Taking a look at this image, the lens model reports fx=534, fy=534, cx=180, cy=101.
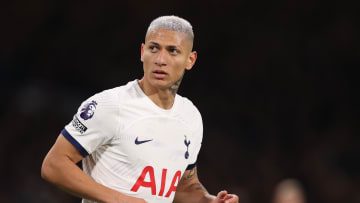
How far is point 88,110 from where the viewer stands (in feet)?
8.89

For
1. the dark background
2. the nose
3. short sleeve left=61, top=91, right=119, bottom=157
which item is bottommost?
the dark background

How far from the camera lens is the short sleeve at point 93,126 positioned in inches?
105

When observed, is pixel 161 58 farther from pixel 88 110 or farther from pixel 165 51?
pixel 88 110

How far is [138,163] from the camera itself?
284 cm

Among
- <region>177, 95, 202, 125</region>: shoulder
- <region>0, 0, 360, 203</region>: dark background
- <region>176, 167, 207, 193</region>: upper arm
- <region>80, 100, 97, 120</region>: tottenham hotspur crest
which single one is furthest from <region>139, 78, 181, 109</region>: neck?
<region>0, 0, 360, 203</region>: dark background

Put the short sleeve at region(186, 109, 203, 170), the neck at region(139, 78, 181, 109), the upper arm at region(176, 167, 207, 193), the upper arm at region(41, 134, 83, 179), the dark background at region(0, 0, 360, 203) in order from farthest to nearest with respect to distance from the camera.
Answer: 1. the dark background at region(0, 0, 360, 203)
2. the upper arm at region(176, 167, 207, 193)
3. the short sleeve at region(186, 109, 203, 170)
4. the neck at region(139, 78, 181, 109)
5. the upper arm at region(41, 134, 83, 179)

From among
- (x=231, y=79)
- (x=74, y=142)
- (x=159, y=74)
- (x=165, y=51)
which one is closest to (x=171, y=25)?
(x=165, y=51)

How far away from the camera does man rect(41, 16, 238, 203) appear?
2654 mm

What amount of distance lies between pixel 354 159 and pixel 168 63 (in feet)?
19.3

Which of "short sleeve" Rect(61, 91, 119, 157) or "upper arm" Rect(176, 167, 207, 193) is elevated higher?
"short sleeve" Rect(61, 91, 119, 157)

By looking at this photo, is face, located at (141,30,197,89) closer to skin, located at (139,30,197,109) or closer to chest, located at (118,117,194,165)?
skin, located at (139,30,197,109)

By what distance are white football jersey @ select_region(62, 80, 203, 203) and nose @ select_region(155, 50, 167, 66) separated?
0.21m

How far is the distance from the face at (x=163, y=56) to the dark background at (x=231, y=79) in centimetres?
473

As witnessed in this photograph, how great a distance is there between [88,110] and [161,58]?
488 mm
